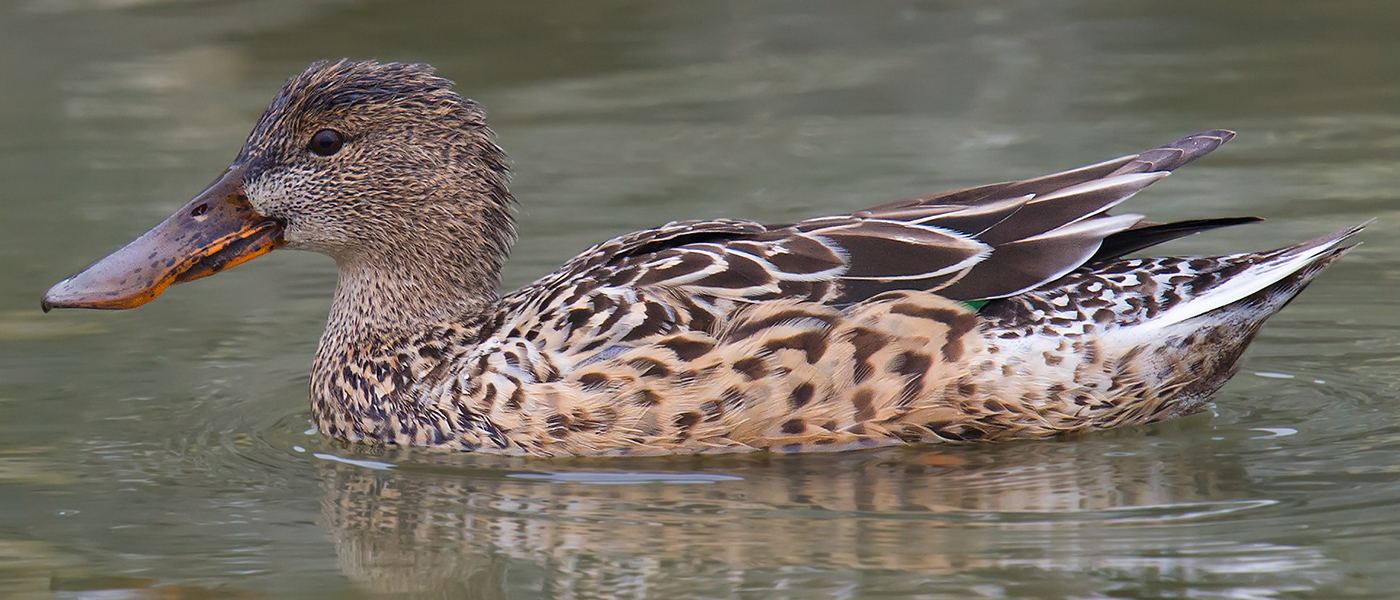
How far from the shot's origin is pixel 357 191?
7.34m

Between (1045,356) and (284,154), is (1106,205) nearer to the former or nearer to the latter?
(1045,356)

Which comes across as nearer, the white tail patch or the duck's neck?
the white tail patch

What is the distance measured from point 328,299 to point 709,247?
2901mm

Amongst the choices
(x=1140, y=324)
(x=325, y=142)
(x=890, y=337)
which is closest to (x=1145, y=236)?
(x=1140, y=324)

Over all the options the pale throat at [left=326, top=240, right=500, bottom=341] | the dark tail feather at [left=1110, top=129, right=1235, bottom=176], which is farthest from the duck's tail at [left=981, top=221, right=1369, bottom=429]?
the pale throat at [left=326, top=240, right=500, bottom=341]

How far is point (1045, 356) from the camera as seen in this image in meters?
6.59

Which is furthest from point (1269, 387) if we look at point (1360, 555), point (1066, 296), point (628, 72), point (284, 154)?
point (628, 72)

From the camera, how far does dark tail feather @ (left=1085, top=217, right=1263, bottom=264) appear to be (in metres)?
6.79

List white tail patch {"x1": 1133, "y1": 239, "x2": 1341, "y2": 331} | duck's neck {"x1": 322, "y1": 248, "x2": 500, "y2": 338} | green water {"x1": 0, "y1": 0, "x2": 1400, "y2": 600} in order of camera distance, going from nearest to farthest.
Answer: green water {"x1": 0, "y1": 0, "x2": 1400, "y2": 600} → white tail patch {"x1": 1133, "y1": 239, "x2": 1341, "y2": 331} → duck's neck {"x1": 322, "y1": 248, "x2": 500, "y2": 338}

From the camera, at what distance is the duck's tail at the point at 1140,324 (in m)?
6.59

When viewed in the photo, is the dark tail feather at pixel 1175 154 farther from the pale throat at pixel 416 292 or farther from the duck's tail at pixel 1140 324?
the pale throat at pixel 416 292

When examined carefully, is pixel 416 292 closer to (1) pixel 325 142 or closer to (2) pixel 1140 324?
(1) pixel 325 142

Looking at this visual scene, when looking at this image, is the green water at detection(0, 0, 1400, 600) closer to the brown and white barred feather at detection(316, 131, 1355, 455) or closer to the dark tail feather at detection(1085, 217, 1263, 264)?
the brown and white barred feather at detection(316, 131, 1355, 455)

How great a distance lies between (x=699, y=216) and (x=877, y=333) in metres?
3.42
